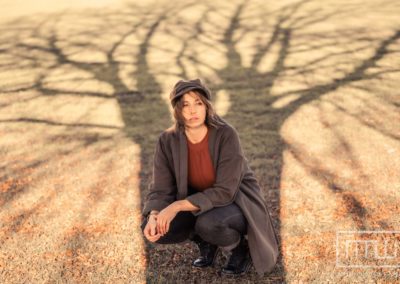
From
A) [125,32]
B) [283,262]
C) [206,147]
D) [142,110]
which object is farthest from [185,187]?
[125,32]

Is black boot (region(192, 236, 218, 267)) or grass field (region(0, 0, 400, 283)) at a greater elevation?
black boot (region(192, 236, 218, 267))

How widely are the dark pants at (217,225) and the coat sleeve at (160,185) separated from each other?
0.15 metres

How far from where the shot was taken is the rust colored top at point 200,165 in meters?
3.34

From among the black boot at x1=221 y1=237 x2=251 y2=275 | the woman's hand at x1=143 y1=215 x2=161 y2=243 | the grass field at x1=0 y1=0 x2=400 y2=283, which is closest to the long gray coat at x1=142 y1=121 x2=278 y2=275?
the woman's hand at x1=143 y1=215 x2=161 y2=243

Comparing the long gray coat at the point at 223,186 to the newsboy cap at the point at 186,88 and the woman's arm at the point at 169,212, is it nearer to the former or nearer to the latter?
the woman's arm at the point at 169,212

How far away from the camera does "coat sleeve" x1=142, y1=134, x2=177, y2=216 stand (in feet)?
11.2

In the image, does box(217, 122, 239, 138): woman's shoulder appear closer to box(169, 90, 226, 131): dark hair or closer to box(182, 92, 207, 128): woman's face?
box(169, 90, 226, 131): dark hair

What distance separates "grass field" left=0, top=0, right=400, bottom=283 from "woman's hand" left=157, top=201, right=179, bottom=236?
0.62 metres

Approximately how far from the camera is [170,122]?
6957 millimetres

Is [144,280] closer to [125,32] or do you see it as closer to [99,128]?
[99,128]

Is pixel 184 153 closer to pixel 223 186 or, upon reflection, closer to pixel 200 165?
pixel 200 165

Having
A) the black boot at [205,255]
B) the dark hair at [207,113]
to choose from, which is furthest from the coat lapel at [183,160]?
the black boot at [205,255]

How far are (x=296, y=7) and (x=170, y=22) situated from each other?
3.80 metres

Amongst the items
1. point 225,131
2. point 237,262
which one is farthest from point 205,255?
point 225,131
